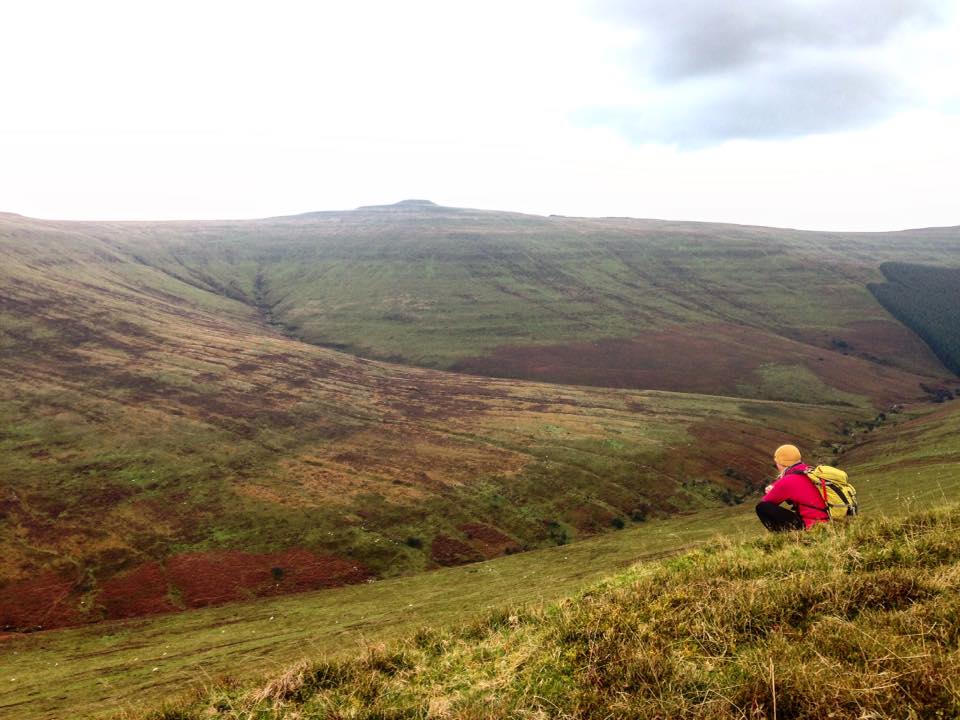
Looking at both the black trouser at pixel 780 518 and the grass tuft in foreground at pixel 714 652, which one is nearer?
the grass tuft in foreground at pixel 714 652

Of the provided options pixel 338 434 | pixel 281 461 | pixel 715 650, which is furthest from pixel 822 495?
pixel 338 434

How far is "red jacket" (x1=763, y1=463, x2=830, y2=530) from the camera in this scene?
1141 centimetres

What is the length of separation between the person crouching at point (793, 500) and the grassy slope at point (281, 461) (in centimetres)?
4649

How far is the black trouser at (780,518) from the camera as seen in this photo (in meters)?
11.4

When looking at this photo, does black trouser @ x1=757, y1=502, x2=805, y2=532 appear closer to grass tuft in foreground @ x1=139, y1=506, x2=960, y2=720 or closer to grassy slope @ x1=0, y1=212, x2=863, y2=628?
grass tuft in foreground @ x1=139, y1=506, x2=960, y2=720

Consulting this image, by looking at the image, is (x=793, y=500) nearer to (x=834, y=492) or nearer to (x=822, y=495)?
(x=822, y=495)

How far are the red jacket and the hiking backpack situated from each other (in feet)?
0.36

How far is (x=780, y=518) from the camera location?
1148 centimetres

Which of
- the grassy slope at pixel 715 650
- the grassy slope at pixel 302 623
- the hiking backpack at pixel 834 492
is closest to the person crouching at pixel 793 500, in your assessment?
the hiking backpack at pixel 834 492

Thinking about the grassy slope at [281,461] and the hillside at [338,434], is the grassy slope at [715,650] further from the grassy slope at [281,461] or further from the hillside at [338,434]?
the grassy slope at [281,461]

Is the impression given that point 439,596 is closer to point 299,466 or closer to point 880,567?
point 880,567

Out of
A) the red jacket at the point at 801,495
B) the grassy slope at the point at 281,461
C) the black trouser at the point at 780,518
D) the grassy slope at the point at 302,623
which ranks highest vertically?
the red jacket at the point at 801,495

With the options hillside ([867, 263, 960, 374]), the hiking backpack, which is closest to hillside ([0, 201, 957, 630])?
hillside ([867, 263, 960, 374])

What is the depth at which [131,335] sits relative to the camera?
130 metres
